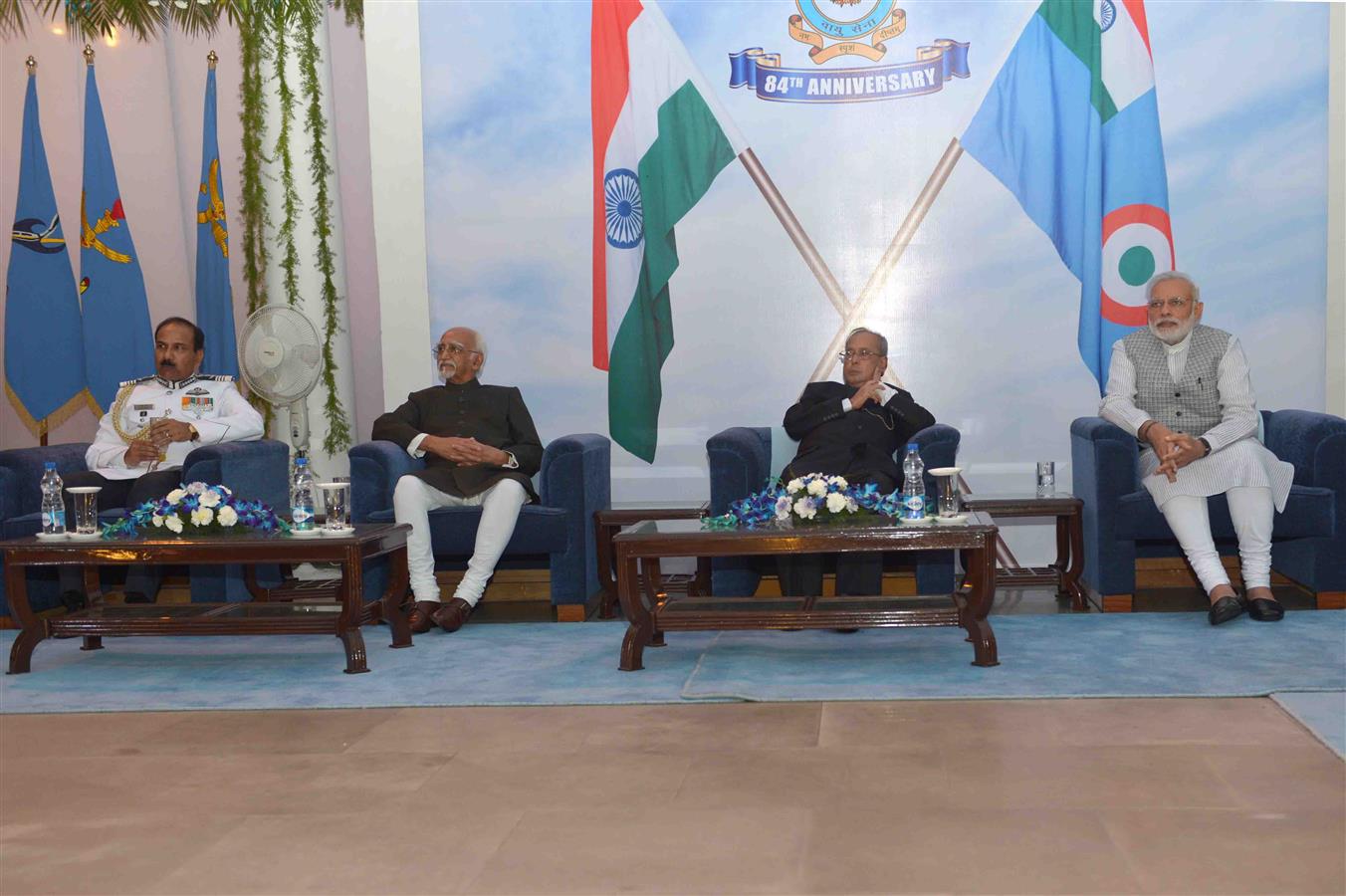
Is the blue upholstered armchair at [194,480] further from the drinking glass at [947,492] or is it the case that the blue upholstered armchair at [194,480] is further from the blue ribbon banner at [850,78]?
the drinking glass at [947,492]

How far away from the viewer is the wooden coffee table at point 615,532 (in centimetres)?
541

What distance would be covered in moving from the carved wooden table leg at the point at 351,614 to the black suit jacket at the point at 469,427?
0.94 meters

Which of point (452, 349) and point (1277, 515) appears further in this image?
point (452, 349)

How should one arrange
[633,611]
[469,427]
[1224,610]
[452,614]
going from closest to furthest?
[633,611] < [1224,610] < [452,614] < [469,427]

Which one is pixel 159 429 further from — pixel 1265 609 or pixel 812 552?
pixel 1265 609

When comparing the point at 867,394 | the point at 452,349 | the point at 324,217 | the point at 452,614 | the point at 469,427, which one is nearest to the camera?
the point at 452,614

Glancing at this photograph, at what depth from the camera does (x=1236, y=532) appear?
4.97 meters

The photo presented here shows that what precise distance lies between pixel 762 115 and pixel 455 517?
7.74ft

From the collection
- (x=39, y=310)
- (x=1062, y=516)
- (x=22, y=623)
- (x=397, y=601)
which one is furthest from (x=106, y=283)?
(x=1062, y=516)

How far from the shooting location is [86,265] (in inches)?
282

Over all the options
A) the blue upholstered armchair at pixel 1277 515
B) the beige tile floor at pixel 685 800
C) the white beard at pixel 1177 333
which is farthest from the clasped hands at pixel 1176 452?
the beige tile floor at pixel 685 800

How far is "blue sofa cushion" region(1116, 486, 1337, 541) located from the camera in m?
5.01

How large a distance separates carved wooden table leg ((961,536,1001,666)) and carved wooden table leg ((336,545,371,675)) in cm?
192

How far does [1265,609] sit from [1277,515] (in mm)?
455
